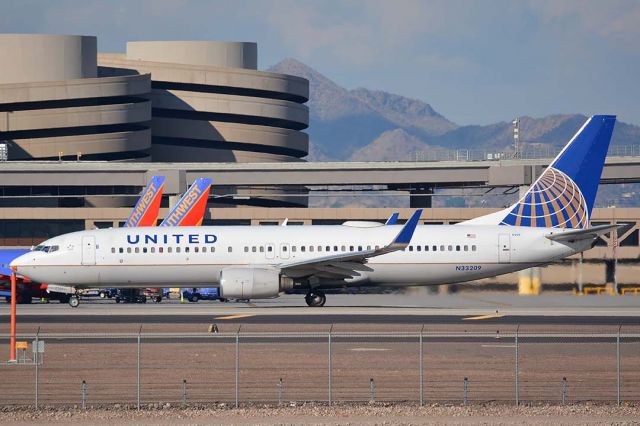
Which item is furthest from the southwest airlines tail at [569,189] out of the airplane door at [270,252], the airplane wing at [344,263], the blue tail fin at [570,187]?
the airplane door at [270,252]

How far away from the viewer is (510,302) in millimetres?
53750

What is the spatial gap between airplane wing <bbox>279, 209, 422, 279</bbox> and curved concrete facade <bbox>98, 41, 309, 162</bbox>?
101694mm

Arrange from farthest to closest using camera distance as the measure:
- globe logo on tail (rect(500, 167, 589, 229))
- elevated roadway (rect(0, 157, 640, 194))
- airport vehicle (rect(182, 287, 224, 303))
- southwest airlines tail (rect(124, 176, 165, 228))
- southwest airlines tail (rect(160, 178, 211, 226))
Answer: elevated roadway (rect(0, 157, 640, 194)), southwest airlines tail (rect(124, 176, 165, 228)), airport vehicle (rect(182, 287, 224, 303)), southwest airlines tail (rect(160, 178, 211, 226)), globe logo on tail (rect(500, 167, 589, 229))

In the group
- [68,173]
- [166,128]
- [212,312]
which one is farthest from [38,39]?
[212,312]

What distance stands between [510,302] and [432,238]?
468cm

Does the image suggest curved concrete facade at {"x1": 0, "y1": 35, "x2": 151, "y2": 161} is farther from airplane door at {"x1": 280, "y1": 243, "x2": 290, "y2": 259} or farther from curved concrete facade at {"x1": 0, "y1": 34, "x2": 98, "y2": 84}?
airplane door at {"x1": 280, "y1": 243, "x2": 290, "y2": 259}

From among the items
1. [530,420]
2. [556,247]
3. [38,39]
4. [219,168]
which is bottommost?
[530,420]

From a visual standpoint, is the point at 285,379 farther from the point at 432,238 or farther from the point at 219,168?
the point at 219,168

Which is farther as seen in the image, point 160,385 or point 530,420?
point 160,385

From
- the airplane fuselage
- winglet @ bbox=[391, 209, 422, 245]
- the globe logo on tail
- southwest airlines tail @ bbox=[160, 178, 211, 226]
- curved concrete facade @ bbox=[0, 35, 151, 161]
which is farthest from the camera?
curved concrete facade @ bbox=[0, 35, 151, 161]

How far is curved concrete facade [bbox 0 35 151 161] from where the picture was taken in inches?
5221

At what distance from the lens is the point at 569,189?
55.6 meters

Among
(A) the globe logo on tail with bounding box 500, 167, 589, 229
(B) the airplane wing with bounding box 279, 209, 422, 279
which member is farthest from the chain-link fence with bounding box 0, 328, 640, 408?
(A) the globe logo on tail with bounding box 500, 167, 589, 229

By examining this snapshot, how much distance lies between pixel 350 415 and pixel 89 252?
30.6 meters
